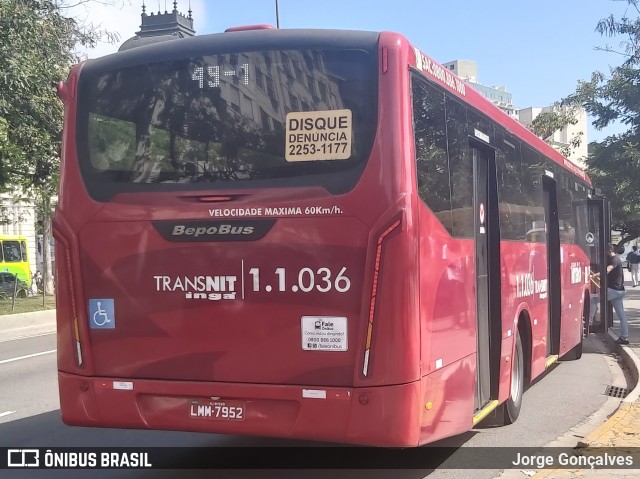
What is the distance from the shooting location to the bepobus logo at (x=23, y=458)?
6.41 metres

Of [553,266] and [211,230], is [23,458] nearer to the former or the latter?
[211,230]

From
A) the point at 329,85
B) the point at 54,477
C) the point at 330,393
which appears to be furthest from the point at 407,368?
the point at 54,477

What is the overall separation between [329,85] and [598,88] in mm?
14249

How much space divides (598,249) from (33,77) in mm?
13270

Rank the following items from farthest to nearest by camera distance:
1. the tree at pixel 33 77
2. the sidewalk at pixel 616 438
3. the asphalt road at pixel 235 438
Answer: the tree at pixel 33 77, the asphalt road at pixel 235 438, the sidewalk at pixel 616 438

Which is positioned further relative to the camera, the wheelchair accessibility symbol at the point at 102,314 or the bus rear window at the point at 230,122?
the wheelchair accessibility symbol at the point at 102,314

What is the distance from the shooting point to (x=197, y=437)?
7.40 metres

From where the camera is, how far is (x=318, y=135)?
4.95 metres

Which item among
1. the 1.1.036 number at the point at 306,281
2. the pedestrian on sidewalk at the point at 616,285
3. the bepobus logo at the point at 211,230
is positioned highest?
the bepobus logo at the point at 211,230

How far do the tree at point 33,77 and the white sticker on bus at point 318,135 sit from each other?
1320 cm

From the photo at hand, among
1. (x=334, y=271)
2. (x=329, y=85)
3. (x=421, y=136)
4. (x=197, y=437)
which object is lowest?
(x=197, y=437)

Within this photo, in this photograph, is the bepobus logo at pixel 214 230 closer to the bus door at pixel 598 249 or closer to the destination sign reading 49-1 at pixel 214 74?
the destination sign reading 49-1 at pixel 214 74

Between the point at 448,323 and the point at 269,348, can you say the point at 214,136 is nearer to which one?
the point at 269,348

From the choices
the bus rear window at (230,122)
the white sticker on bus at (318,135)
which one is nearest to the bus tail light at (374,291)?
the bus rear window at (230,122)
